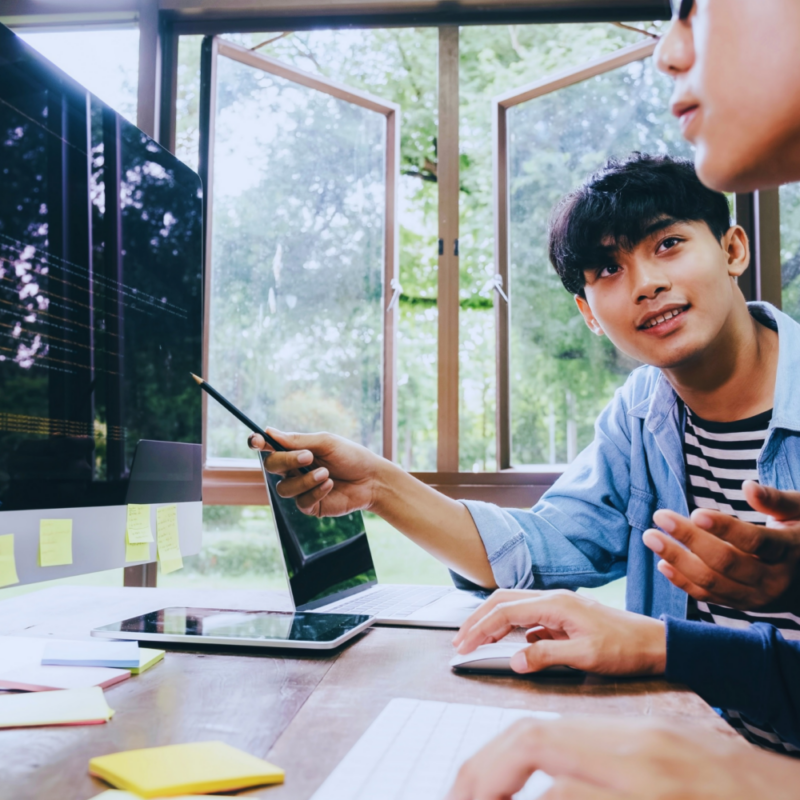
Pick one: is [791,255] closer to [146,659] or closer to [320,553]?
[320,553]

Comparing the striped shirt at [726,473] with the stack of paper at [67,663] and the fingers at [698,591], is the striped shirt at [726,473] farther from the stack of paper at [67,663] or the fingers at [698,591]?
the stack of paper at [67,663]

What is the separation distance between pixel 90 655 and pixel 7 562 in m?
0.13

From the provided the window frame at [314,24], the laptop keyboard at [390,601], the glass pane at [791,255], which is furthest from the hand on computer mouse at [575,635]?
the glass pane at [791,255]

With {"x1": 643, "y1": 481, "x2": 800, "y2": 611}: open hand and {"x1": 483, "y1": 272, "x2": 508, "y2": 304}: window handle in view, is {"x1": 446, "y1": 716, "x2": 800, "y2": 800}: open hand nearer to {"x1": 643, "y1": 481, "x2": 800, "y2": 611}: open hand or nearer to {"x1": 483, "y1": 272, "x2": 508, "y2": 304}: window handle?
{"x1": 643, "y1": 481, "x2": 800, "y2": 611}: open hand

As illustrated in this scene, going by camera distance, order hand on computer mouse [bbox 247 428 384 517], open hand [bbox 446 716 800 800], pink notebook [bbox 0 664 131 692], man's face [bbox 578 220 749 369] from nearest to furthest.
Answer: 1. open hand [bbox 446 716 800 800]
2. pink notebook [bbox 0 664 131 692]
3. hand on computer mouse [bbox 247 428 384 517]
4. man's face [bbox 578 220 749 369]

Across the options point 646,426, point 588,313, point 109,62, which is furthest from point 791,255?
point 109,62

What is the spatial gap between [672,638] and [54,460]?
2.19 feet

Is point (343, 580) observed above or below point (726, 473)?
below

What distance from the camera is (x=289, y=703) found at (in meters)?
0.59

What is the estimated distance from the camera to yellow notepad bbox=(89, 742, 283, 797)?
0.40 metres

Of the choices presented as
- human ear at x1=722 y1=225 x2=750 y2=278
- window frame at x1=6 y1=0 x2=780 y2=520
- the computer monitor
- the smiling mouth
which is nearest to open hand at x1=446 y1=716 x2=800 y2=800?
the computer monitor

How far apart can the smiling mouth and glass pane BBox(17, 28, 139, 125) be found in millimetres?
1812

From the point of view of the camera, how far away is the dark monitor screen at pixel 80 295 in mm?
688

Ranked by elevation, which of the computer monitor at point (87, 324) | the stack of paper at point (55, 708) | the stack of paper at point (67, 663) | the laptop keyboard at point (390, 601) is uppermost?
the computer monitor at point (87, 324)
